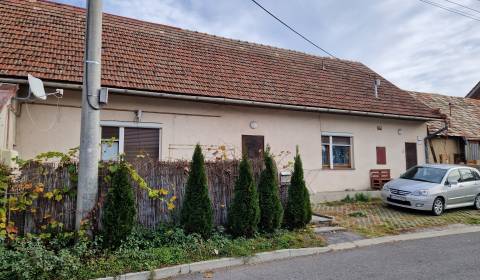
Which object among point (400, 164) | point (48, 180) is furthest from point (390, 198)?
point (48, 180)

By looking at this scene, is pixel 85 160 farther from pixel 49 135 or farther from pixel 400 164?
pixel 400 164

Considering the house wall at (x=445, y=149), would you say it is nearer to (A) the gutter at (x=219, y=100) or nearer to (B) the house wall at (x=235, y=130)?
(B) the house wall at (x=235, y=130)

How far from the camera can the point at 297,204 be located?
7703 millimetres

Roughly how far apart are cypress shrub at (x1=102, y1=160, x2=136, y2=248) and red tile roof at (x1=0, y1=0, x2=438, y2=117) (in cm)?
416

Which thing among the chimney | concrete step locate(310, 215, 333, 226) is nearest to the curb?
concrete step locate(310, 215, 333, 226)

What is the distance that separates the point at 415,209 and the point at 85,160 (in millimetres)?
9740

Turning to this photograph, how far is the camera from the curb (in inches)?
207

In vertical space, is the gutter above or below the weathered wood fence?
above

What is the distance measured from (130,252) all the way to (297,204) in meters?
3.79

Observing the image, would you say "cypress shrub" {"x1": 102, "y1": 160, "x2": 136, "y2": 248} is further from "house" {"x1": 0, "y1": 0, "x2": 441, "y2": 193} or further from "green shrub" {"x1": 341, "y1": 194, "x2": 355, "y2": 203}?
"green shrub" {"x1": 341, "y1": 194, "x2": 355, "y2": 203}

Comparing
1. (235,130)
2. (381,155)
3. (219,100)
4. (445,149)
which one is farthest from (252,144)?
(445,149)

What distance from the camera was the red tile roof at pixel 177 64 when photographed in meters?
9.38

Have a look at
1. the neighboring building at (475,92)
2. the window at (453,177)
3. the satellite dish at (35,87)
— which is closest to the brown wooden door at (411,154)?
the window at (453,177)

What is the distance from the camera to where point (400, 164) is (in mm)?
14578
